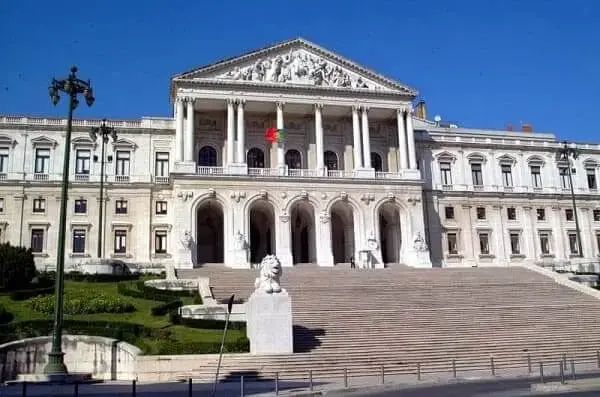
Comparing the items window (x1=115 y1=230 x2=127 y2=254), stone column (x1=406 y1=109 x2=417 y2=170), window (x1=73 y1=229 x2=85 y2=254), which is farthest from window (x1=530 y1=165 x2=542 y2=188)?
window (x1=73 y1=229 x2=85 y2=254)

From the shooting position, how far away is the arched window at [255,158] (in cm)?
6217

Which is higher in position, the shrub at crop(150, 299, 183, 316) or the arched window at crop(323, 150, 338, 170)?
the arched window at crop(323, 150, 338, 170)

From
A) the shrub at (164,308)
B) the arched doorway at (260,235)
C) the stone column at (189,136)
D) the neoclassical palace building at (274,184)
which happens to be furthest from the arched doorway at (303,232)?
the shrub at (164,308)

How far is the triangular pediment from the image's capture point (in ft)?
193

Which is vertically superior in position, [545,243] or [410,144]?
[410,144]

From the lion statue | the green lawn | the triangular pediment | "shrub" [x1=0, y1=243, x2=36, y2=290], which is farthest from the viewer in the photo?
the triangular pediment

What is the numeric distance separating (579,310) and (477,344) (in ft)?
36.3

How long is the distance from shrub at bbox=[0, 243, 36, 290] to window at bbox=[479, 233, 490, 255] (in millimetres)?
44384

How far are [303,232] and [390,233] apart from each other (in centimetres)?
883

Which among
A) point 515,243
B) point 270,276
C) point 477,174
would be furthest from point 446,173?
point 270,276

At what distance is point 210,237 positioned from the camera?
204 ft

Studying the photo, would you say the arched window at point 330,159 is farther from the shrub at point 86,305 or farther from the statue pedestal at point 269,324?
the statue pedestal at point 269,324

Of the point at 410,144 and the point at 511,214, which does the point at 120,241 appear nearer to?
the point at 410,144

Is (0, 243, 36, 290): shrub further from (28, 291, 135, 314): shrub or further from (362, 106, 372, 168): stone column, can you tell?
(362, 106, 372, 168): stone column
